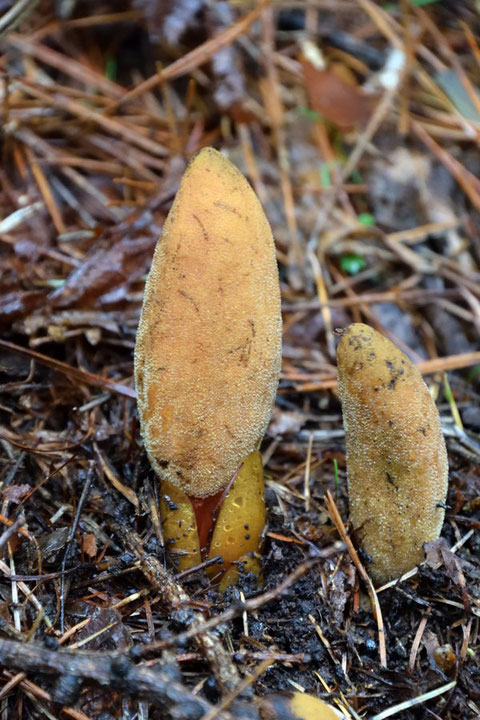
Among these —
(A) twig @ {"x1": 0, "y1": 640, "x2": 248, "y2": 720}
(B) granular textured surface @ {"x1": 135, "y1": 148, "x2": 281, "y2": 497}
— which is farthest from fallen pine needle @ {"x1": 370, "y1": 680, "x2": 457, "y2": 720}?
(B) granular textured surface @ {"x1": 135, "y1": 148, "x2": 281, "y2": 497}

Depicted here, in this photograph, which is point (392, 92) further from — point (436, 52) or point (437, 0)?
point (437, 0)

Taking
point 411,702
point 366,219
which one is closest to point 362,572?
point 411,702

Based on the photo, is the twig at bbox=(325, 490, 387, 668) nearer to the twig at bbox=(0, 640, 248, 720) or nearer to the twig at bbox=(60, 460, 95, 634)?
the twig at bbox=(0, 640, 248, 720)

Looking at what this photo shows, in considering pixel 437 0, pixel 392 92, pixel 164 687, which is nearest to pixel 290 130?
pixel 392 92

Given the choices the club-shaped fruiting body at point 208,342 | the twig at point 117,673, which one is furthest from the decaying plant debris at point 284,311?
the club-shaped fruiting body at point 208,342

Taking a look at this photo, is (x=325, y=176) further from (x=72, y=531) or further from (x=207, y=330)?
(x=72, y=531)

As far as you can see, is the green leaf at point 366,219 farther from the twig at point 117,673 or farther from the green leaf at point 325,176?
the twig at point 117,673
